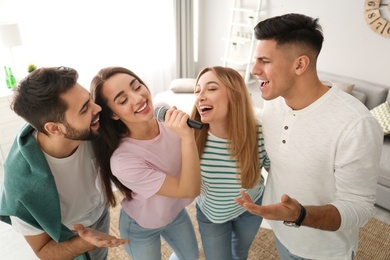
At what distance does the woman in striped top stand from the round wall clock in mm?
2285

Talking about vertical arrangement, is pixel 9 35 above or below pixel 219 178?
above

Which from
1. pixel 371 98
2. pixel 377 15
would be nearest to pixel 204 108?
pixel 371 98

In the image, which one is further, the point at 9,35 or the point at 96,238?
the point at 9,35

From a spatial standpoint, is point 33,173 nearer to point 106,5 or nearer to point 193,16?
point 106,5

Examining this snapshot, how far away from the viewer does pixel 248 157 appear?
1.34m

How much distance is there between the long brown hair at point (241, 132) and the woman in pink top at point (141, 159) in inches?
7.8

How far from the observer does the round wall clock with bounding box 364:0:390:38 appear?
9.18ft

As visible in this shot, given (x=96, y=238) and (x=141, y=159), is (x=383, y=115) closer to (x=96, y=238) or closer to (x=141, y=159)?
(x=141, y=159)

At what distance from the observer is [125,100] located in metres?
1.25

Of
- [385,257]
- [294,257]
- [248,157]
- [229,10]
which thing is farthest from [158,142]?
[229,10]

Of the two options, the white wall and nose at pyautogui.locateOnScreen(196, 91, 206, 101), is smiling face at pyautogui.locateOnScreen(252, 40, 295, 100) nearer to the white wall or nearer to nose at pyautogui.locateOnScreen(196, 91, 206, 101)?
nose at pyautogui.locateOnScreen(196, 91, 206, 101)

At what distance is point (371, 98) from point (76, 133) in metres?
2.90

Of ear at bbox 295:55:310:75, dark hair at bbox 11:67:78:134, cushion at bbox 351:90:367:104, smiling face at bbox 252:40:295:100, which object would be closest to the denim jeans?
dark hair at bbox 11:67:78:134

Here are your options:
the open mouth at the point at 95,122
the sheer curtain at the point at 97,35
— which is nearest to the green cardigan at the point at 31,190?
the open mouth at the point at 95,122
